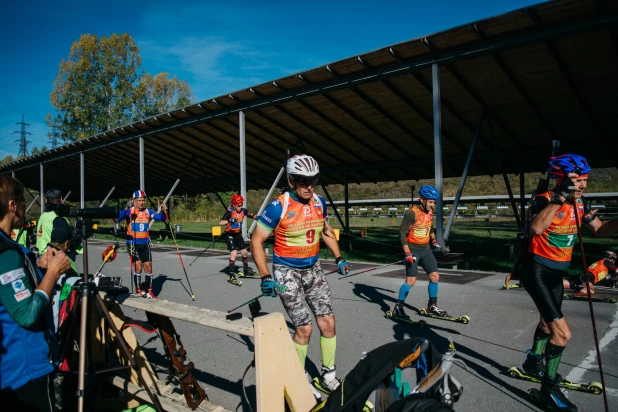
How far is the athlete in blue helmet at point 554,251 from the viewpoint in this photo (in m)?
3.67

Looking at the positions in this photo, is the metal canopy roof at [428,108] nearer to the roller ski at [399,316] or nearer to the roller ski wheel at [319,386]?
the roller ski at [399,316]

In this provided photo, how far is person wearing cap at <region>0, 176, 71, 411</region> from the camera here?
2254mm

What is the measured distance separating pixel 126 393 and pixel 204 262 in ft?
36.7

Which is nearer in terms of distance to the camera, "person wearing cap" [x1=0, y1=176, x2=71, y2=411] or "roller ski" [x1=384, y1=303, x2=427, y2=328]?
"person wearing cap" [x1=0, y1=176, x2=71, y2=411]

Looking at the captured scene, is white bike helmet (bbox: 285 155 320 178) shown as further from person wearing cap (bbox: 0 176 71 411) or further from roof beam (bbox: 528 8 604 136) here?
roof beam (bbox: 528 8 604 136)

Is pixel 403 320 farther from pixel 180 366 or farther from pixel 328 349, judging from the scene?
pixel 180 366

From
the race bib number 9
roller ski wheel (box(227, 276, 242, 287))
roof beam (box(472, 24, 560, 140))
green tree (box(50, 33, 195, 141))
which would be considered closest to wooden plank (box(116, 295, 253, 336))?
the race bib number 9

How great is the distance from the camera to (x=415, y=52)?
33.2ft

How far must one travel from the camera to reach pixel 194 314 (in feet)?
10.4

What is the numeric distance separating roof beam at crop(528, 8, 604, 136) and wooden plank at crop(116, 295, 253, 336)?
26.9 ft

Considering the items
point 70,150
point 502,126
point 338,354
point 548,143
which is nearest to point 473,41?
point 502,126

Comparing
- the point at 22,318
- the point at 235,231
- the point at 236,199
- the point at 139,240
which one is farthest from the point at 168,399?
the point at 236,199

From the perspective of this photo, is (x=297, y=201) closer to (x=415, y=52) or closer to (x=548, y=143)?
(x=415, y=52)

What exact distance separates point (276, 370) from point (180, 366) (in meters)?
1.38
